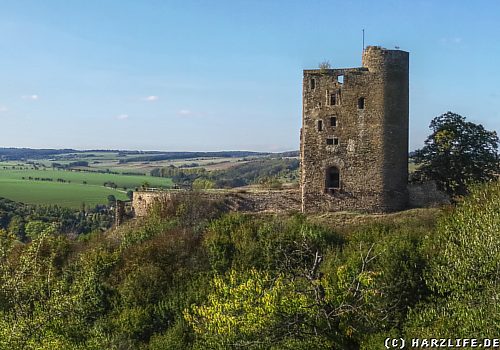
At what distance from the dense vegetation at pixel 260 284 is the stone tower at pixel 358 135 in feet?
5.27

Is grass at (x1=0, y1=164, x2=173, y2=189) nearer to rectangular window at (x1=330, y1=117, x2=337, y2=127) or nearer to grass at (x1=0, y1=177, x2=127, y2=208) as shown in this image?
grass at (x1=0, y1=177, x2=127, y2=208)

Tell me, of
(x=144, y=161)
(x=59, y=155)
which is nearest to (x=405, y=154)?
(x=144, y=161)

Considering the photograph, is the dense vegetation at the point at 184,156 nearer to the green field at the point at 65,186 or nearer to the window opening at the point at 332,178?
the green field at the point at 65,186

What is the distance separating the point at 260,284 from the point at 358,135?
13.6m

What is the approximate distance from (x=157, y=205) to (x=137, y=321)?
39.9ft

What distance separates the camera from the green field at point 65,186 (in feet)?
296

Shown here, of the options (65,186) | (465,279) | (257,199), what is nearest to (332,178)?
(257,199)

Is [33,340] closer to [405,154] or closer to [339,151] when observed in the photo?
[339,151]

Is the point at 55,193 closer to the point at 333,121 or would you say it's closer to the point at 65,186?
the point at 65,186

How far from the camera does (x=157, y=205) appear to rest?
35812 mm

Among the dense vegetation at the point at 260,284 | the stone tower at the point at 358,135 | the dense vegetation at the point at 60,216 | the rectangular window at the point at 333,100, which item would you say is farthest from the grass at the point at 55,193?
the rectangular window at the point at 333,100

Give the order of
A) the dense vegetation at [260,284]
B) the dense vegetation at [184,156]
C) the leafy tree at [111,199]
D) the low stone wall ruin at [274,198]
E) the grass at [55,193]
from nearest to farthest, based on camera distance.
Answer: the dense vegetation at [260,284]
the low stone wall ruin at [274,198]
the leafy tree at [111,199]
the grass at [55,193]
the dense vegetation at [184,156]

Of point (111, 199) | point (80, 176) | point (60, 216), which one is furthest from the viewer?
point (80, 176)

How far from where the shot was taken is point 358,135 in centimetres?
3166
